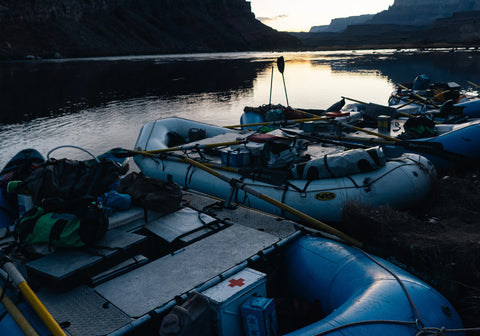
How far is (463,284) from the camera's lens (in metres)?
4.60

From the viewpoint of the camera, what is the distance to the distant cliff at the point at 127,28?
3212 inches

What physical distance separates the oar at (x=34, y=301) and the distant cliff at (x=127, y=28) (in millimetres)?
81243

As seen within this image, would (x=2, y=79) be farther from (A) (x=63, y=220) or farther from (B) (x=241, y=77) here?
(A) (x=63, y=220)

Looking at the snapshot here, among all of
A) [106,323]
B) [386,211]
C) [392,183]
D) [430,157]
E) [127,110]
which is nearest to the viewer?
[106,323]

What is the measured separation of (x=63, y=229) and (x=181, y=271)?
1.68 m

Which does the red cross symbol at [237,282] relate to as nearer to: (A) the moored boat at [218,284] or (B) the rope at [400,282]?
(A) the moored boat at [218,284]

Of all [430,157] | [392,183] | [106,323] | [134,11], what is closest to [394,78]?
[430,157]

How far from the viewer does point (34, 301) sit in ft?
12.2

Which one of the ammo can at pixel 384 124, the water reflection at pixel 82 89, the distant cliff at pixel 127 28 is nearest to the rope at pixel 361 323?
the ammo can at pixel 384 124

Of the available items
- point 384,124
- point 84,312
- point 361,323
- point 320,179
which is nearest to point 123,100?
point 384,124

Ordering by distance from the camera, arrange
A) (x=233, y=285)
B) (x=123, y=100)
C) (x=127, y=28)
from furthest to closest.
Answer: (x=127, y=28) → (x=123, y=100) → (x=233, y=285)

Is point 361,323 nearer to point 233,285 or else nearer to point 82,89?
point 233,285

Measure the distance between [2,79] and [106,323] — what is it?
152 feet

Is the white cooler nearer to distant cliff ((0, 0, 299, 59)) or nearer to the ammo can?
the ammo can
